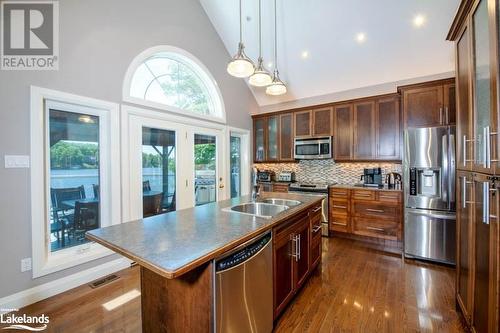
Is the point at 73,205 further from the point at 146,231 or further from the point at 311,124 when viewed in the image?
the point at 311,124

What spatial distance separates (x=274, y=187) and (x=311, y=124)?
1.55 m

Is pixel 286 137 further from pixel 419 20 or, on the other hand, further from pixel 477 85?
pixel 477 85

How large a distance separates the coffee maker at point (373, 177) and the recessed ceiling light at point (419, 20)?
2243 mm

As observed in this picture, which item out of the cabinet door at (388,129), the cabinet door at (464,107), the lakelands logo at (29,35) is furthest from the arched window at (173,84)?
the cabinet door at (464,107)

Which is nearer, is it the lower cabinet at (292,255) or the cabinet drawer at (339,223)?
the lower cabinet at (292,255)

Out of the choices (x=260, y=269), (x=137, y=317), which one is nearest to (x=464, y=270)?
(x=260, y=269)

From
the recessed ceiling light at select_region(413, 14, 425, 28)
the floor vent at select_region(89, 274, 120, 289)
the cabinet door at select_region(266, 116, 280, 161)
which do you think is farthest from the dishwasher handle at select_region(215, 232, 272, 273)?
the recessed ceiling light at select_region(413, 14, 425, 28)

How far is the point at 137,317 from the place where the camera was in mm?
1956

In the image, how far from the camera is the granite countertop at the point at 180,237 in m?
1.04

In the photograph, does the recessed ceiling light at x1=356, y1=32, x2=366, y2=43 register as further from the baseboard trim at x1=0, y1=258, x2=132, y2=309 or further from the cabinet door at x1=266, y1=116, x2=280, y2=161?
the baseboard trim at x1=0, y1=258, x2=132, y2=309

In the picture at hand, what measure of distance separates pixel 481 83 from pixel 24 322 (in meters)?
3.99

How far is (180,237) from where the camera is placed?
4.46 ft

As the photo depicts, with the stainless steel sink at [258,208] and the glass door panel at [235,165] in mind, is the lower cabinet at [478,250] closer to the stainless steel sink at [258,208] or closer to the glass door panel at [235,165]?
the stainless steel sink at [258,208]

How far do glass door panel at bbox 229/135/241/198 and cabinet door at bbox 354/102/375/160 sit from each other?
8.29ft
